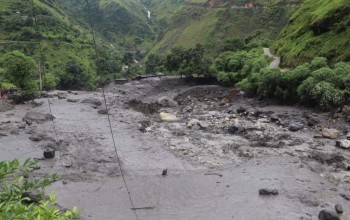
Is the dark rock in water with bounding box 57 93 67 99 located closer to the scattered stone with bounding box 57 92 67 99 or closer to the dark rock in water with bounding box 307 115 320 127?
the scattered stone with bounding box 57 92 67 99

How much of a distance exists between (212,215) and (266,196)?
3.86m

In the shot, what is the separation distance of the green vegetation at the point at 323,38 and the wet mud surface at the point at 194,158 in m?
10.7

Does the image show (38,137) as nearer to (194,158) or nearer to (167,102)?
(194,158)

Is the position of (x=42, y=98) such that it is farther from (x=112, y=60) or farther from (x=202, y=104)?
(x=112, y=60)

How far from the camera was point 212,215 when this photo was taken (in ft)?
66.2

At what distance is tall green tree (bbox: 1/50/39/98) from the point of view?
51.7 metres

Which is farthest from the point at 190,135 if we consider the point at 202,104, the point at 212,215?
the point at 202,104

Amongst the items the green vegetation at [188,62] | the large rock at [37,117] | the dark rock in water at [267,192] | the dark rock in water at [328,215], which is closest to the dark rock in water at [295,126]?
the dark rock in water at [267,192]

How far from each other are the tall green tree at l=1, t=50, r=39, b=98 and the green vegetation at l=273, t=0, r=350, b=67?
37.8 metres

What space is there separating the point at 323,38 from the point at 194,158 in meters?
32.9

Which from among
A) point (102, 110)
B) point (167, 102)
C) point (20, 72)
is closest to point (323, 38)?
point (167, 102)

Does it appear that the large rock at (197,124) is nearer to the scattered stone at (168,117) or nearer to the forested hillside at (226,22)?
the scattered stone at (168,117)

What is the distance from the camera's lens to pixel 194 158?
2927cm

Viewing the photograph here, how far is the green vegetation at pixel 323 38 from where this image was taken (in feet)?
156
